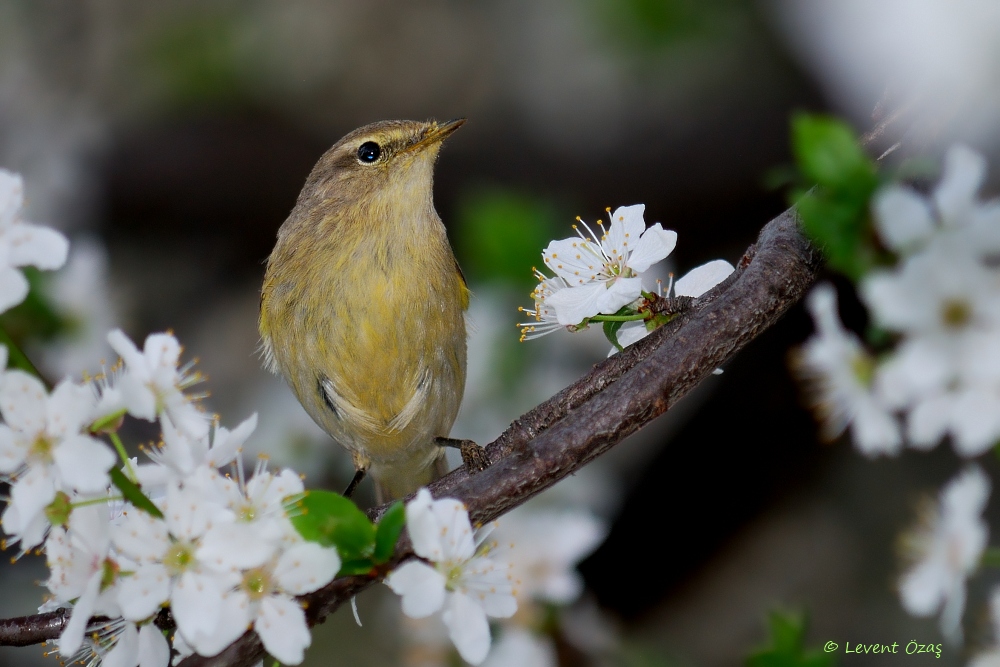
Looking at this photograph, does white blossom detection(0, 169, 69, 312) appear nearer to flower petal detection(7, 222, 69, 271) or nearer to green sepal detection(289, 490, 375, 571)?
flower petal detection(7, 222, 69, 271)

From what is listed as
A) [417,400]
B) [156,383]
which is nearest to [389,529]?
[156,383]

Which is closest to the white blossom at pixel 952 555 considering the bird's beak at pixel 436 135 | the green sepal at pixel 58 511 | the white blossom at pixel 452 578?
the white blossom at pixel 452 578

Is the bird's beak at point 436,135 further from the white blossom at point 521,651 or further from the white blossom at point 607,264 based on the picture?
the white blossom at point 521,651

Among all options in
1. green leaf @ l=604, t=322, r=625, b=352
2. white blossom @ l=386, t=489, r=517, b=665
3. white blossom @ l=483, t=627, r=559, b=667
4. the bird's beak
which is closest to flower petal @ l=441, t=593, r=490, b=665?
white blossom @ l=386, t=489, r=517, b=665

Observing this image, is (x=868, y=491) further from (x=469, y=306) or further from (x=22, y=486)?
(x=22, y=486)

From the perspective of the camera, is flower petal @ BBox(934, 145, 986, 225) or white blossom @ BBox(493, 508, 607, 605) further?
white blossom @ BBox(493, 508, 607, 605)

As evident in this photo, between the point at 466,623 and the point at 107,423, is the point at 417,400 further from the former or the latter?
the point at 107,423
